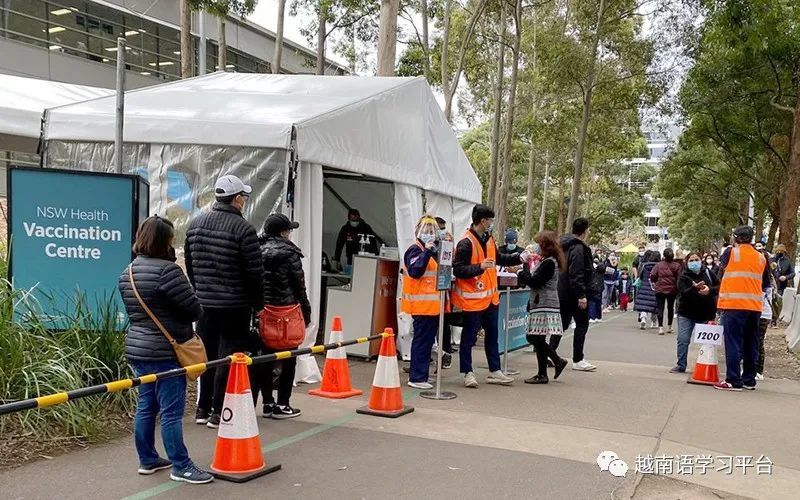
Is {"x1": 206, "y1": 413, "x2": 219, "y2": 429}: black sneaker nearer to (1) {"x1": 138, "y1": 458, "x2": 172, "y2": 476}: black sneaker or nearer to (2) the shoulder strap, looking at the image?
(1) {"x1": 138, "y1": 458, "x2": 172, "y2": 476}: black sneaker

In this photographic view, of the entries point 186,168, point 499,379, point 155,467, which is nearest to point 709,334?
point 499,379

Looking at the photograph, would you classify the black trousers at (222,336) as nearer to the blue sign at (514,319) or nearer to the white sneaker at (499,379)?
the white sneaker at (499,379)

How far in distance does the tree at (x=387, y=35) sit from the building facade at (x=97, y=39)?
33.3 ft

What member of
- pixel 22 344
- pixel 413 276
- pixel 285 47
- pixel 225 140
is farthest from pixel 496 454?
pixel 285 47

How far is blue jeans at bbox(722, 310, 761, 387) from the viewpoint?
837 centimetres

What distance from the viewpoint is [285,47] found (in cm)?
3578

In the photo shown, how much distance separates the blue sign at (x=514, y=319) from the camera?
930cm

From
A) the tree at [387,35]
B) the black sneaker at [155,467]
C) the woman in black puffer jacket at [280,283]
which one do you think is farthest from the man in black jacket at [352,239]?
the black sneaker at [155,467]

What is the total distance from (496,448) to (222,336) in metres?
2.41

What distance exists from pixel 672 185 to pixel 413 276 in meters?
32.4

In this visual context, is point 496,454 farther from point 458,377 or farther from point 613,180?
point 613,180

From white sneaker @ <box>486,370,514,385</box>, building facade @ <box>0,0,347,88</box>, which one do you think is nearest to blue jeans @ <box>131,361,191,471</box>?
white sneaker @ <box>486,370,514,385</box>

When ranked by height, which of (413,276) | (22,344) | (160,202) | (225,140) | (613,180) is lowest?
(22,344)

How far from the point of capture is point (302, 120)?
7.70 meters
